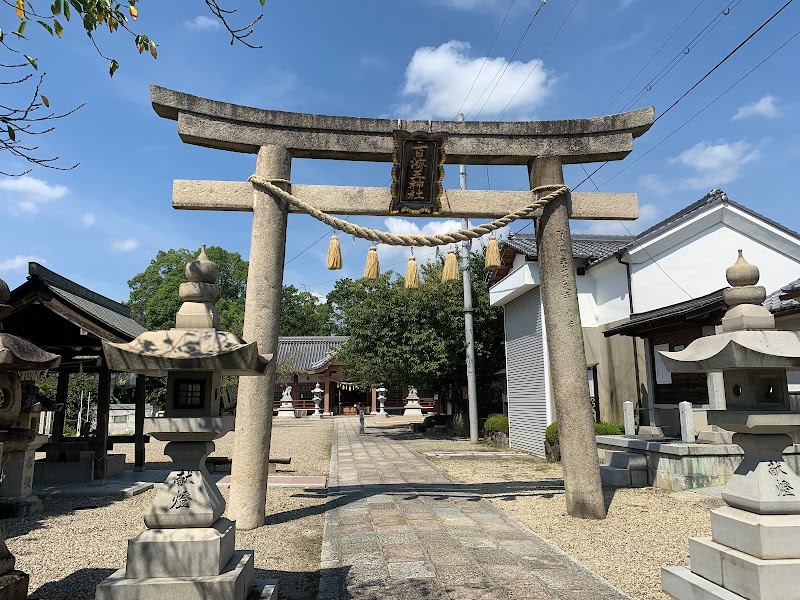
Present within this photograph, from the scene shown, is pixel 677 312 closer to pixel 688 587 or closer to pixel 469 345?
pixel 688 587

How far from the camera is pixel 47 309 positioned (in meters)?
10.2

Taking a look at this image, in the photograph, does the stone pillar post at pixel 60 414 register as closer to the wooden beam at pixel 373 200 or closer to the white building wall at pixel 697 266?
the wooden beam at pixel 373 200

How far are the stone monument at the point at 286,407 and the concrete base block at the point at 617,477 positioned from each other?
30.8 metres

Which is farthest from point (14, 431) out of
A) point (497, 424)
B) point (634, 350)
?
point (497, 424)

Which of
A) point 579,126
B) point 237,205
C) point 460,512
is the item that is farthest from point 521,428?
point 237,205

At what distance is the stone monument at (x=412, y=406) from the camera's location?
1497 inches

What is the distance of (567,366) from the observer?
720 centimetres

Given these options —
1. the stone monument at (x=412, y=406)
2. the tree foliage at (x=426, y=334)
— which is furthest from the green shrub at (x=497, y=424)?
the stone monument at (x=412, y=406)

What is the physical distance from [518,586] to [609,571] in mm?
1092

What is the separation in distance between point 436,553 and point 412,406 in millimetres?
33377

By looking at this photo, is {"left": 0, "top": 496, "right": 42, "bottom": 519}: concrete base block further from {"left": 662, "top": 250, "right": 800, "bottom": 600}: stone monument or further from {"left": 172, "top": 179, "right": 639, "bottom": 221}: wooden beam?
{"left": 662, "top": 250, "right": 800, "bottom": 600}: stone monument

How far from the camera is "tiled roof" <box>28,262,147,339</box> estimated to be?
31.7 ft

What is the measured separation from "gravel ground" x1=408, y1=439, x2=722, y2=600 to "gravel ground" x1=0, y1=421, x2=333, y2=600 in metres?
2.80

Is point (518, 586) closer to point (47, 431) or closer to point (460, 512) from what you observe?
point (460, 512)
